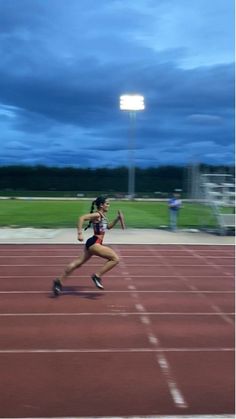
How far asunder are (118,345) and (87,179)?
80.8 meters

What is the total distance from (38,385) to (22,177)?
84.9 metres

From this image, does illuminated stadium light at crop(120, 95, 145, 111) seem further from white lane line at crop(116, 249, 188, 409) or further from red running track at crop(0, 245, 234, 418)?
white lane line at crop(116, 249, 188, 409)

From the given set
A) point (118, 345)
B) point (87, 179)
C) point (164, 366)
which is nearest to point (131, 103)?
point (87, 179)

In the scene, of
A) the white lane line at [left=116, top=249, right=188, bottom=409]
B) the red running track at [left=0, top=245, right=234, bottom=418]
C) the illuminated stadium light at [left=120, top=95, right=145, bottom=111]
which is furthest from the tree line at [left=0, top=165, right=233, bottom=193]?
the white lane line at [left=116, top=249, right=188, bottom=409]

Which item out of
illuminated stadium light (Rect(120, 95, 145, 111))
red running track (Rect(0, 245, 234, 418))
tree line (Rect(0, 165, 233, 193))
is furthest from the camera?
tree line (Rect(0, 165, 233, 193))

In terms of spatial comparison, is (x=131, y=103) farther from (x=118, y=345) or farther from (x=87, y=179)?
(x=118, y=345)

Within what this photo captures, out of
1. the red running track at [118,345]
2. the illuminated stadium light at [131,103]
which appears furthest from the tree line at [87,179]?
the red running track at [118,345]

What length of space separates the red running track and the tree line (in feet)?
239

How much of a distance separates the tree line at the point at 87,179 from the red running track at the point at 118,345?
72.8 metres

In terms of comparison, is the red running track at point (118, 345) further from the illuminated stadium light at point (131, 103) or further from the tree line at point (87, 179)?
the tree line at point (87, 179)

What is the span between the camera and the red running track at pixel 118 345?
483 centimetres

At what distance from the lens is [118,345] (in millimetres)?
6535

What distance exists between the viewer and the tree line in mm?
85262

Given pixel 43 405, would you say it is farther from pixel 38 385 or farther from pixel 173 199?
pixel 173 199
